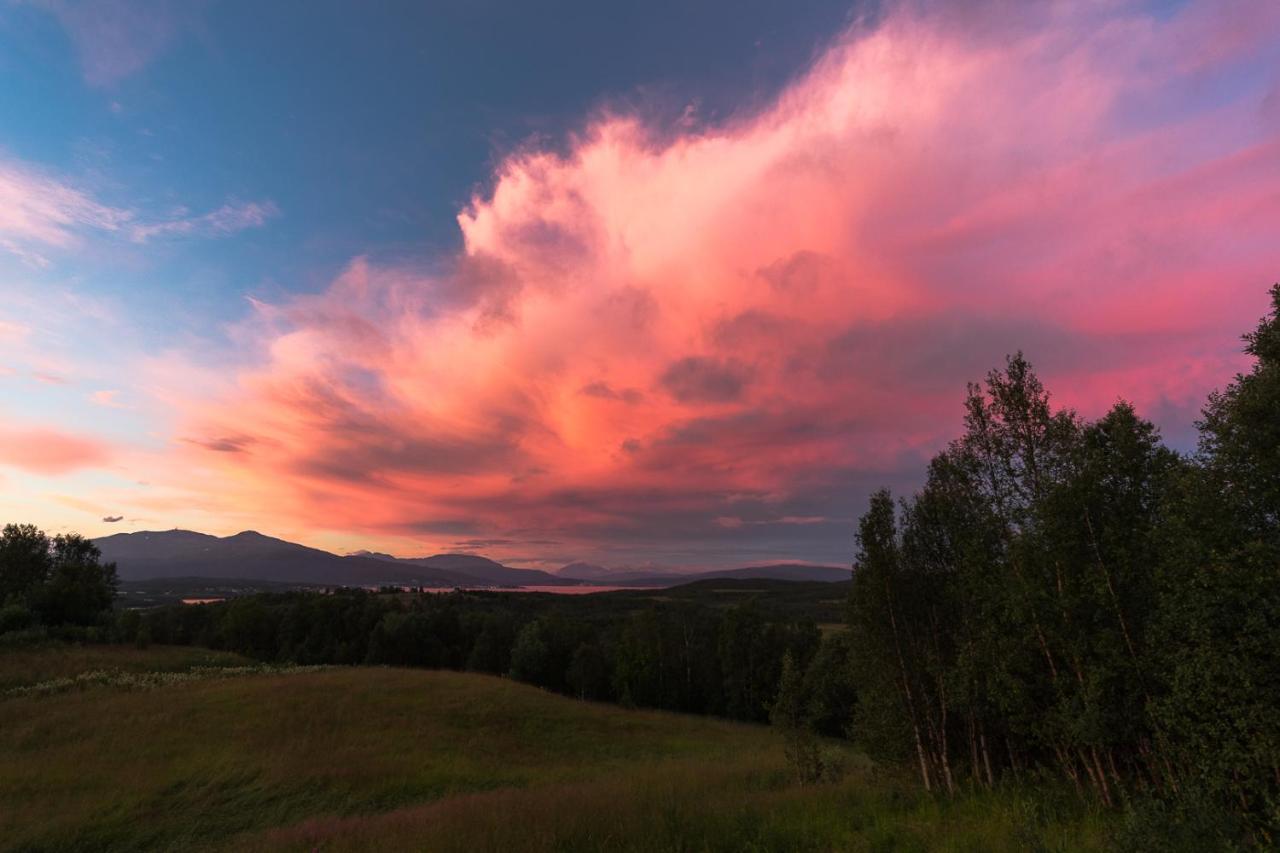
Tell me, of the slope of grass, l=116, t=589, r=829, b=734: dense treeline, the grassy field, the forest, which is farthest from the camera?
l=116, t=589, r=829, b=734: dense treeline

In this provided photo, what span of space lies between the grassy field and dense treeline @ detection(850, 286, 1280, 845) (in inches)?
109

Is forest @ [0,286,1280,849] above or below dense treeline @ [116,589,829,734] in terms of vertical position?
above

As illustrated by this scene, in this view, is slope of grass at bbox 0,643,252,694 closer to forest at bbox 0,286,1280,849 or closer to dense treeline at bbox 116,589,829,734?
dense treeline at bbox 116,589,829,734

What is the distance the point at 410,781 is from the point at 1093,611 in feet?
97.0

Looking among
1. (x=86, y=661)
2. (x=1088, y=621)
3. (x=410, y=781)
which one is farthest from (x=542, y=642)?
(x=1088, y=621)

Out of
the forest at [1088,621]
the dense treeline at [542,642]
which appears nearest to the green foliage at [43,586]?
the dense treeline at [542,642]

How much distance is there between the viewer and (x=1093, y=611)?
1706cm

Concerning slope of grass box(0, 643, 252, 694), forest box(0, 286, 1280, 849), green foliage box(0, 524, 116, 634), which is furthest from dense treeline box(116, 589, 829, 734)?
forest box(0, 286, 1280, 849)

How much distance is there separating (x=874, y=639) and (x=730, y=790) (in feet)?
28.5

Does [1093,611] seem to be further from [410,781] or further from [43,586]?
[43,586]

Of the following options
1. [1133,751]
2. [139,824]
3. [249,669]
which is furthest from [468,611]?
[1133,751]

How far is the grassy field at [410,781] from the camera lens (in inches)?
584

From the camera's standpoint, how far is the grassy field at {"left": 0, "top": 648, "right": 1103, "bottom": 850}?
48.7 feet

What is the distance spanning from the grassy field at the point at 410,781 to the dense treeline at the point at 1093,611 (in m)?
2.78
